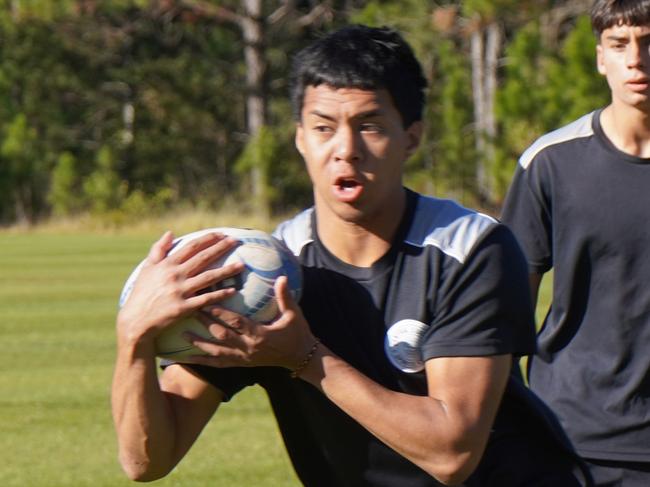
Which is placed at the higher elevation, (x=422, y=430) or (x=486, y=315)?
(x=486, y=315)

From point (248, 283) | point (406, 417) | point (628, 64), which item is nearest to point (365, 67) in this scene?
point (248, 283)

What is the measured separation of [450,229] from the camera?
3.84m

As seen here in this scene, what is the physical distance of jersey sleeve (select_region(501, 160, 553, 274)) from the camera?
211 inches

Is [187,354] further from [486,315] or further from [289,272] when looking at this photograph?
[486,315]

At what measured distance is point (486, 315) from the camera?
12.4 feet


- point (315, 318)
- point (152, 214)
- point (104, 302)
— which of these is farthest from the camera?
point (152, 214)

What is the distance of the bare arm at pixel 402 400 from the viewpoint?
360 centimetres

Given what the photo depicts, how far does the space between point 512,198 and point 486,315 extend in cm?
172

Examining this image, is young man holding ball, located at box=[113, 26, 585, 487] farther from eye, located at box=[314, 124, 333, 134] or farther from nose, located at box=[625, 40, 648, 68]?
nose, located at box=[625, 40, 648, 68]

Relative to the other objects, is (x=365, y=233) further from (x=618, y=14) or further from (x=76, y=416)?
(x=76, y=416)

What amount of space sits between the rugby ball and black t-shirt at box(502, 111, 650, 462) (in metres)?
1.62

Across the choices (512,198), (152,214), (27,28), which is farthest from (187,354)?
(27,28)

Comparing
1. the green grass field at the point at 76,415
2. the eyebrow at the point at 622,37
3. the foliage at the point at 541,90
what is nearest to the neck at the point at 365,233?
the eyebrow at the point at 622,37

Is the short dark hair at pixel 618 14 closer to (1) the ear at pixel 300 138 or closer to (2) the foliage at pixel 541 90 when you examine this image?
(1) the ear at pixel 300 138
